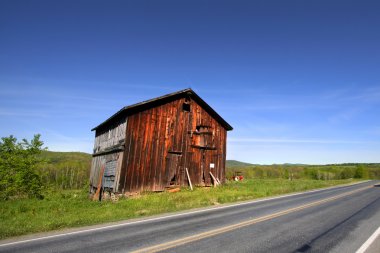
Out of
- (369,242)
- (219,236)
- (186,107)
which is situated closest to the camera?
(369,242)

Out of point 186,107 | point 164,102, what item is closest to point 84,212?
point 164,102

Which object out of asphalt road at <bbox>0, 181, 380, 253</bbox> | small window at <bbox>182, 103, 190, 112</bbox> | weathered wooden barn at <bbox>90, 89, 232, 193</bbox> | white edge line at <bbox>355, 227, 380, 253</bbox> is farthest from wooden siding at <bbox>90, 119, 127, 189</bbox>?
white edge line at <bbox>355, 227, 380, 253</bbox>

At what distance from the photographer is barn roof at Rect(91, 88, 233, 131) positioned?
21.3 m

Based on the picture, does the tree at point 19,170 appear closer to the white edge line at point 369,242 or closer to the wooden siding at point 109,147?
the wooden siding at point 109,147

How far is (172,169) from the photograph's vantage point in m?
22.6

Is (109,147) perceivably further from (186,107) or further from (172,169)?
(186,107)

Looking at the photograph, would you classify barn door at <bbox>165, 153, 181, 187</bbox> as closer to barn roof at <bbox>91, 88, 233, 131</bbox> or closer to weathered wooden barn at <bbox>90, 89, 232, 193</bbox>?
weathered wooden barn at <bbox>90, 89, 232, 193</bbox>

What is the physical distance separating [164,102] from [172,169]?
18.0 feet

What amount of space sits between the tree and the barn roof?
268 inches

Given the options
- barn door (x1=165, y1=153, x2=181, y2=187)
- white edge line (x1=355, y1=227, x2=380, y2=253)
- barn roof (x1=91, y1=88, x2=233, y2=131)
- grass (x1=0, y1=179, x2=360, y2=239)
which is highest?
barn roof (x1=91, y1=88, x2=233, y2=131)

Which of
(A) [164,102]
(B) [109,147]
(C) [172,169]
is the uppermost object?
(A) [164,102]

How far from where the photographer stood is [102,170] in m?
24.9

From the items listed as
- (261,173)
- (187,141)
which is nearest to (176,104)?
(187,141)

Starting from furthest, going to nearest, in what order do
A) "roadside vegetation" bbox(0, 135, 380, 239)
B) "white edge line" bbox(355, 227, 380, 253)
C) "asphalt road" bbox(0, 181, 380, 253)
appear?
1. "roadside vegetation" bbox(0, 135, 380, 239)
2. "asphalt road" bbox(0, 181, 380, 253)
3. "white edge line" bbox(355, 227, 380, 253)
